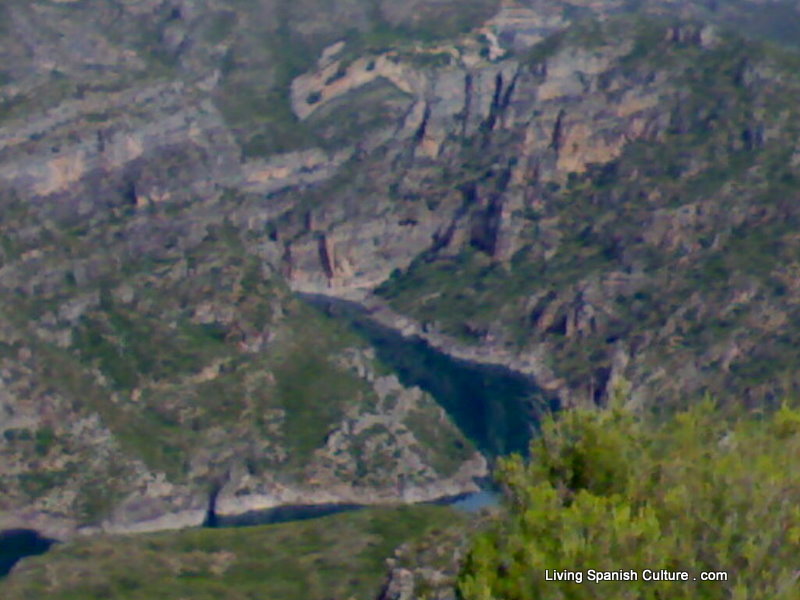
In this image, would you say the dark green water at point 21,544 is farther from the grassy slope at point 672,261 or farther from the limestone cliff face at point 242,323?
the grassy slope at point 672,261

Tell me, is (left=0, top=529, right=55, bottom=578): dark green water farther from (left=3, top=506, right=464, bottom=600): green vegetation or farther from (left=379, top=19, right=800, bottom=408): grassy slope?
(left=379, top=19, right=800, bottom=408): grassy slope

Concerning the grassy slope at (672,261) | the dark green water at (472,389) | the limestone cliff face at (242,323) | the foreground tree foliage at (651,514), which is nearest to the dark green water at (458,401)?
Result: the dark green water at (472,389)

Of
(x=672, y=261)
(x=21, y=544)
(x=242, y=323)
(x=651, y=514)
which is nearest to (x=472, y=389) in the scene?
(x=672, y=261)

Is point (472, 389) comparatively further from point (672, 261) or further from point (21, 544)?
point (21, 544)

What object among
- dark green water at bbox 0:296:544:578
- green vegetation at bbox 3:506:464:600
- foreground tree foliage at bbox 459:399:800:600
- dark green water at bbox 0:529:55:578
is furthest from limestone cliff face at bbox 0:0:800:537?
foreground tree foliage at bbox 459:399:800:600

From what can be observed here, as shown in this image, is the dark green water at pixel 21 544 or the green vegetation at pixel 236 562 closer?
the green vegetation at pixel 236 562

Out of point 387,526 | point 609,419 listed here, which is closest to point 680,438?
point 609,419
